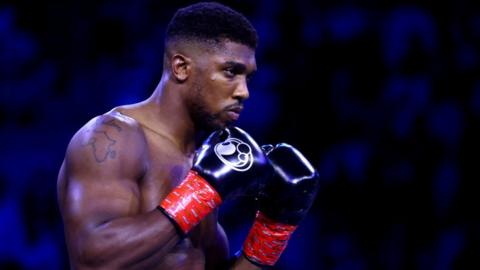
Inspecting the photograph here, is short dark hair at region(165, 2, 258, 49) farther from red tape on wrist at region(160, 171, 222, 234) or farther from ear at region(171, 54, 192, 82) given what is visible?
red tape on wrist at region(160, 171, 222, 234)

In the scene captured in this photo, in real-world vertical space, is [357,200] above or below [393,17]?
below

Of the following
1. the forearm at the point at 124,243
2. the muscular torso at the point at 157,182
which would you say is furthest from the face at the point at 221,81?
the forearm at the point at 124,243

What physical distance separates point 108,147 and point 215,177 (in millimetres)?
258

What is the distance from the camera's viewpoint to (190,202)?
1.45 metres

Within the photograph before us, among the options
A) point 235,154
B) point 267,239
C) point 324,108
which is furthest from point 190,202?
point 324,108

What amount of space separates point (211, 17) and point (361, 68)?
1.55 meters

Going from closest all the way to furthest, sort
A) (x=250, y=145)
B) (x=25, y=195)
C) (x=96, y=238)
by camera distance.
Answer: (x=96, y=238)
(x=250, y=145)
(x=25, y=195)

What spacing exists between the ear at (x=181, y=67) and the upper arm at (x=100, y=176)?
0.25m

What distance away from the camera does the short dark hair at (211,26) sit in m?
1.66

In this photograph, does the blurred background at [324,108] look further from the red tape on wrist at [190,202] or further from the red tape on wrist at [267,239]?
the red tape on wrist at [190,202]

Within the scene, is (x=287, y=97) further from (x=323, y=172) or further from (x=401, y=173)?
(x=401, y=173)

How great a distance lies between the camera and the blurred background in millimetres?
2842

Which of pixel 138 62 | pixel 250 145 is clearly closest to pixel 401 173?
pixel 138 62

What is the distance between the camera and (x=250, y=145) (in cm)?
163
